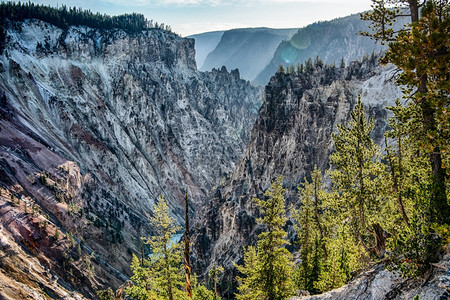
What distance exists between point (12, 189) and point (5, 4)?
11216 cm

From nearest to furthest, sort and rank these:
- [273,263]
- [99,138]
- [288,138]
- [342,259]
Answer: [342,259], [273,263], [288,138], [99,138]

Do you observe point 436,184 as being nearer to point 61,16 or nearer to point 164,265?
point 164,265

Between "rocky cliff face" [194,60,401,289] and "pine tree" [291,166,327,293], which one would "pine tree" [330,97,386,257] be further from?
"rocky cliff face" [194,60,401,289]

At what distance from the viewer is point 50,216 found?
73.6 metres

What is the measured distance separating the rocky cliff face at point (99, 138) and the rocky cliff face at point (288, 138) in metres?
31.0

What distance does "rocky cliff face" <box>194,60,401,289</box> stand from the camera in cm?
8244

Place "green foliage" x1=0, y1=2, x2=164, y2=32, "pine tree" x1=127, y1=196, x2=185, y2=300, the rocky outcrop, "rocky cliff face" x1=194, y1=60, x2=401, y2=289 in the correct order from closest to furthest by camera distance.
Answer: the rocky outcrop → "pine tree" x1=127, y1=196, x2=185, y2=300 → "rocky cliff face" x1=194, y1=60, x2=401, y2=289 → "green foliage" x1=0, y1=2, x2=164, y2=32

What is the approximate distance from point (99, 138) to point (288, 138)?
79709 millimetres

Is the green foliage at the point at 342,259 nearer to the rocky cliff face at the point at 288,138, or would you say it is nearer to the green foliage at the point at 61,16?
the rocky cliff face at the point at 288,138

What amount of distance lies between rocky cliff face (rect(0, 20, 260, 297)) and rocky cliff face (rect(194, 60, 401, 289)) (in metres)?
31.0

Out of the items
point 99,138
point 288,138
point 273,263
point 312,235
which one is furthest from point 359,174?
point 99,138

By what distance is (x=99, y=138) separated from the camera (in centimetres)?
12594

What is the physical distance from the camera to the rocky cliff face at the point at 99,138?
7806 cm

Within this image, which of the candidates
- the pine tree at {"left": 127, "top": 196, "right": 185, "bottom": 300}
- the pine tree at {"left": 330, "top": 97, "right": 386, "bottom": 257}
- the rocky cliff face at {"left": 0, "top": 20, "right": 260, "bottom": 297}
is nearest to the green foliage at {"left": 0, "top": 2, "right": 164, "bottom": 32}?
the rocky cliff face at {"left": 0, "top": 20, "right": 260, "bottom": 297}
